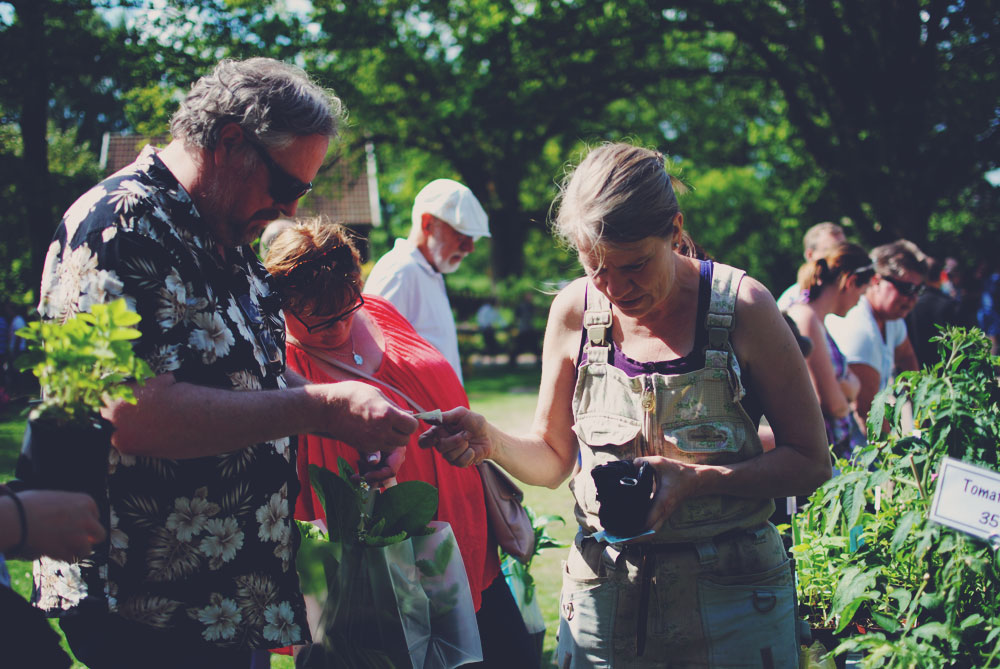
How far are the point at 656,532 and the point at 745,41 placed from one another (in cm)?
998

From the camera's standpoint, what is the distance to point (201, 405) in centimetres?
139

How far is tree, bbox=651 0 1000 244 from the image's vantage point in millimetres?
9445

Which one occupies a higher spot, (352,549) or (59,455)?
(59,455)

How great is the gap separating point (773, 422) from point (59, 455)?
4.59ft

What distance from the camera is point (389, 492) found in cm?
188

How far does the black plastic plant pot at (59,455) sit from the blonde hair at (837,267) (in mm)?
3416

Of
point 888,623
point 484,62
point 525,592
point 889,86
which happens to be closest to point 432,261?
point 525,592

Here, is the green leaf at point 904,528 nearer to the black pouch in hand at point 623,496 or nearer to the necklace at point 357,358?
the black pouch in hand at point 623,496

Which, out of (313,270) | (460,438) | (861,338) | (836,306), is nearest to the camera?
(460,438)

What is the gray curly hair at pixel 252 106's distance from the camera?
156 centimetres

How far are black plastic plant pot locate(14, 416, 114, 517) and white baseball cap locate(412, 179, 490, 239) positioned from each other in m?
2.70

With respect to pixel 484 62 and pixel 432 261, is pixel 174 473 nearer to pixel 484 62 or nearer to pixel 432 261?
pixel 432 261

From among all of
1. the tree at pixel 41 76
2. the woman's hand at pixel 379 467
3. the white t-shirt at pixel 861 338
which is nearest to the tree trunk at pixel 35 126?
the tree at pixel 41 76

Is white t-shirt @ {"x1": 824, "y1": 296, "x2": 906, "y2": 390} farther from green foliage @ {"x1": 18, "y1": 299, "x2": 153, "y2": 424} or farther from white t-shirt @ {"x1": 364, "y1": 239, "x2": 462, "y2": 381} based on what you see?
green foliage @ {"x1": 18, "y1": 299, "x2": 153, "y2": 424}
